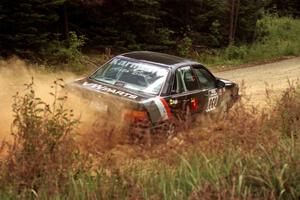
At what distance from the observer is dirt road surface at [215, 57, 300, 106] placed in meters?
17.0

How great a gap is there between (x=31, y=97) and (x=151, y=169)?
136 centimetres

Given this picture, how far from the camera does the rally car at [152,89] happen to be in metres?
8.27

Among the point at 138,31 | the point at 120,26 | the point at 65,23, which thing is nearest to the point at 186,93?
the point at 65,23

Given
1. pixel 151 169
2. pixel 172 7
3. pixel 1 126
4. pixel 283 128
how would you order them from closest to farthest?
1. pixel 151 169
2. pixel 283 128
3. pixel 1 126
4. pixel 172 7

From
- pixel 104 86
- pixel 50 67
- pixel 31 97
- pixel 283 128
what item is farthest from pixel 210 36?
pixel 31 97

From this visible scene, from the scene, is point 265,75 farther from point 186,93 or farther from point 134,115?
point 134,115

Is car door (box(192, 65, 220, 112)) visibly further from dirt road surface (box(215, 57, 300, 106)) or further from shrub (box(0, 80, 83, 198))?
shrub (box(0, 80, 83, 198))

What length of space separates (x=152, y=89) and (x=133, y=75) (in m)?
0.48

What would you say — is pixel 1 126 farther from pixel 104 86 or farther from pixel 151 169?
pixel 151 169

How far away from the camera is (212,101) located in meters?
10.4

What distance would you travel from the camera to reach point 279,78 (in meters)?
19.2

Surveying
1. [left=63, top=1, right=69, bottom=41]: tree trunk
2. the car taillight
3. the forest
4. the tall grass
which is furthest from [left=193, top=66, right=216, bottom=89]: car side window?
the tall grass

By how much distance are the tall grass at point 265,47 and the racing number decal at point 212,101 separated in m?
12.1

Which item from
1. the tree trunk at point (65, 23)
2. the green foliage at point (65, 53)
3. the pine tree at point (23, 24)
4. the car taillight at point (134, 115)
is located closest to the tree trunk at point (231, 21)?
the tree trunk at point (65, 23)
